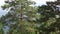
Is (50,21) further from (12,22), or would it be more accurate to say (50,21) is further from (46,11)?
(12,22)

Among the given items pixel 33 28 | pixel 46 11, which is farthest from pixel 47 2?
pixel 33 28

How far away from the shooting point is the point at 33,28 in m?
28.8

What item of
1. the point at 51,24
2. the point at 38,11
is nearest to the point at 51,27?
the point at 51,24

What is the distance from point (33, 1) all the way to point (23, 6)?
155 cm

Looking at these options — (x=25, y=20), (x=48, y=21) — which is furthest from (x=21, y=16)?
(x=48, y=21)

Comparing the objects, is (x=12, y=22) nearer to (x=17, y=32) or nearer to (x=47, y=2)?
(x=17, y=32)

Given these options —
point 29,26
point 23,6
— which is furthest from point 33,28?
point 23,6

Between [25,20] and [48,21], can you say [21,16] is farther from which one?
[48,21]

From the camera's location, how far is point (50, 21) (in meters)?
29.1

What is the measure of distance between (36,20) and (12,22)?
96.3 inches

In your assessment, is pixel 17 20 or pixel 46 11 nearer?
pixel 17 20

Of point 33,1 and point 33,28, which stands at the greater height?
point 33,1

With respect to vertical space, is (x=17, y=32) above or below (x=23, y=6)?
below

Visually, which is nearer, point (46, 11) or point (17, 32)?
point (17, 32)
